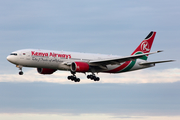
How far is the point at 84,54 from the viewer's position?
7444 centimetres

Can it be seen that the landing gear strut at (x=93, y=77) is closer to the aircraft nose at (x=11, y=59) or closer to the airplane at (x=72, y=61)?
the airplane at (x=72, y=61)

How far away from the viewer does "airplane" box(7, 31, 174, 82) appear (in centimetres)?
6938

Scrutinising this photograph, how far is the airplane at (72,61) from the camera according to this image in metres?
69.4

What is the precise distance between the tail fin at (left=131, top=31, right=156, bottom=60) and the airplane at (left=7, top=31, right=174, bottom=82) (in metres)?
3.75

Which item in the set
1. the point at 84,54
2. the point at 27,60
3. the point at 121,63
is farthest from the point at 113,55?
the point at 27,60

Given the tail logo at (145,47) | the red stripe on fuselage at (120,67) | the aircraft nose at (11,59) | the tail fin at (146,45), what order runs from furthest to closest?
the tail logo at (145,47), the tail fin at (146,45), the red stripe on fuselage at (120,67), the aircraft nose at (11,59)

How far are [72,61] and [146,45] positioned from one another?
18993mm

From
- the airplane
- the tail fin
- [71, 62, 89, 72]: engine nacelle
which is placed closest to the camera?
the airplane

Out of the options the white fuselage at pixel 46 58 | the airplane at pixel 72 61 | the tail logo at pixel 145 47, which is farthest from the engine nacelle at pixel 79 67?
the tail logo at pixel 145 47

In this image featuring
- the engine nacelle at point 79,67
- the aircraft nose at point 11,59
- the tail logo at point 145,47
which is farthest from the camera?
the tail logo at point 145,47

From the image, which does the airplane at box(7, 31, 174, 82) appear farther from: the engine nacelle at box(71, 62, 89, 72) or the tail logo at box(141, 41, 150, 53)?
the tail logo at box(141, 41, 150, 53)

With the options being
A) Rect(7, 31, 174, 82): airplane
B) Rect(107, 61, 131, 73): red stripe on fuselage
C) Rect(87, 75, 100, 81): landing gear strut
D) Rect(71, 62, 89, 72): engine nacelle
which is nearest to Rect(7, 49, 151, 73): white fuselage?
Rect(7, 31, 174, 82): airplane

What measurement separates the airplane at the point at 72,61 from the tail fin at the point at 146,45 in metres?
3.75

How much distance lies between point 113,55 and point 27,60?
18.3m
